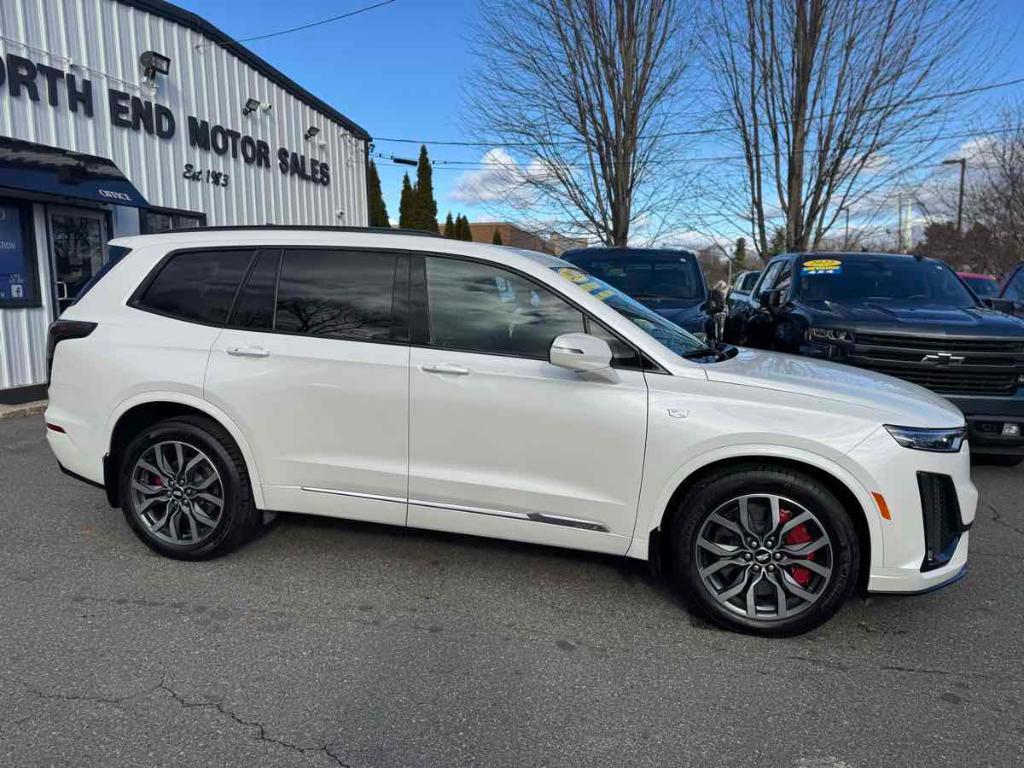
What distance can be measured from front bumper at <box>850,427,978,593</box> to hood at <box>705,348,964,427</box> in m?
0.15

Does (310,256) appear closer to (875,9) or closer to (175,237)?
(175,237)

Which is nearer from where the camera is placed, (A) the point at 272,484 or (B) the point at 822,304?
(A) the point at 272,484

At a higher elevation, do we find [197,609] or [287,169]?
[287,169]

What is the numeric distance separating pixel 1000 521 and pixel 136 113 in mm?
11763

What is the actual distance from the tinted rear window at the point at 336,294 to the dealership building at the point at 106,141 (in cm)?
418

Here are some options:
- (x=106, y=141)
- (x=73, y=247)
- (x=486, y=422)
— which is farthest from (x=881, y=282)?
(x=106, y=141)

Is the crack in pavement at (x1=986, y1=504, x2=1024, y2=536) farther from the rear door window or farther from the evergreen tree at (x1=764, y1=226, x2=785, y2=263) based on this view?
the evergreen tree at (x1=764, y1=226, x2=785, y2=263)

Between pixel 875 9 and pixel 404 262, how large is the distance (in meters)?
12.8

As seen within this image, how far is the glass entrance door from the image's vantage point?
9398 millimetres

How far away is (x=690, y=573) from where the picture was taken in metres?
3.23

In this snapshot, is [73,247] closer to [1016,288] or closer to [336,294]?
[336,294]

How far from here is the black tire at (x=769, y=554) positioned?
10.0 feet

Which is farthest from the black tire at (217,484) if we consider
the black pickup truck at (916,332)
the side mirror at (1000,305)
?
the side mirror at (1000,305)

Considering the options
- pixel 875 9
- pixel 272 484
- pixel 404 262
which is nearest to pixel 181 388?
pixel 272 484
